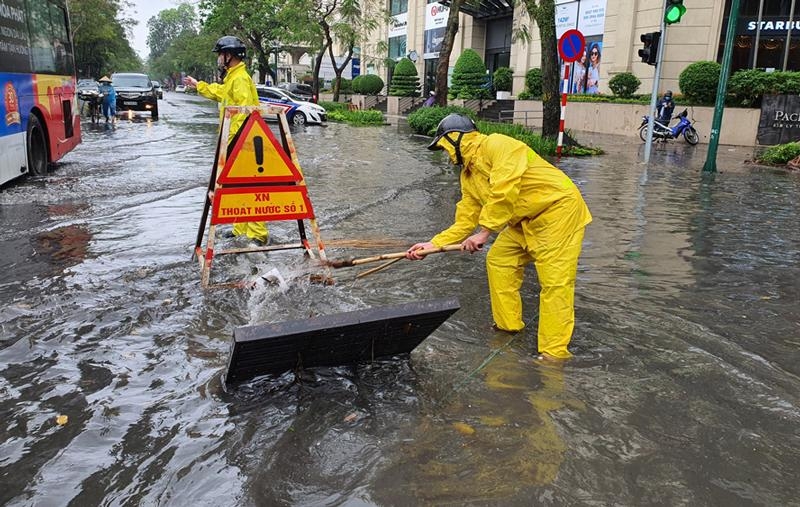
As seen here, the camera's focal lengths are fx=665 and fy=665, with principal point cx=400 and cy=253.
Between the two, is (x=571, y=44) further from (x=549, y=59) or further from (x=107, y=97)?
(x=107, y=97)

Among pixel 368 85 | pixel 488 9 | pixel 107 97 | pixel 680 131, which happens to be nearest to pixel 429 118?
pixel 680 131

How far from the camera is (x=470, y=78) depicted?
31.1 m

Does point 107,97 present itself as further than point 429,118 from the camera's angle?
Yes

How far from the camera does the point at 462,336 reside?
4.37 meters

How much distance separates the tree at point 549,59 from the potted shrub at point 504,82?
16.0 m

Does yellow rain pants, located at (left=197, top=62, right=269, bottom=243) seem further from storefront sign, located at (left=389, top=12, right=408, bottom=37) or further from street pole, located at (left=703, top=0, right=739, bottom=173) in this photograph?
storefront sign, located at (left=389, top=12, right=408, bottom=37)

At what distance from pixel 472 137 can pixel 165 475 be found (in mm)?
2419

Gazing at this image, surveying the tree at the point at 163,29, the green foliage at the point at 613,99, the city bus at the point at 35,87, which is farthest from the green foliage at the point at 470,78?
the tree at the point at 163,29

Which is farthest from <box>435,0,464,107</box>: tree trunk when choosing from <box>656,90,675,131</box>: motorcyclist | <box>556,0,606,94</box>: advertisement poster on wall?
<box>556,0,606,94</box>: advertisement poster on wall

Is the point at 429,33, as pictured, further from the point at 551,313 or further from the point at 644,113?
the point at 551,313

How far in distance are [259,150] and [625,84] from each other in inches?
839

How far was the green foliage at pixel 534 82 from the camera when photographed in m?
28.2

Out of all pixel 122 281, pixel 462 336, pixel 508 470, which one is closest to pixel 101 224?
pixel 122 281

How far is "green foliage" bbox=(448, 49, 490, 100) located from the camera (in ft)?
102
